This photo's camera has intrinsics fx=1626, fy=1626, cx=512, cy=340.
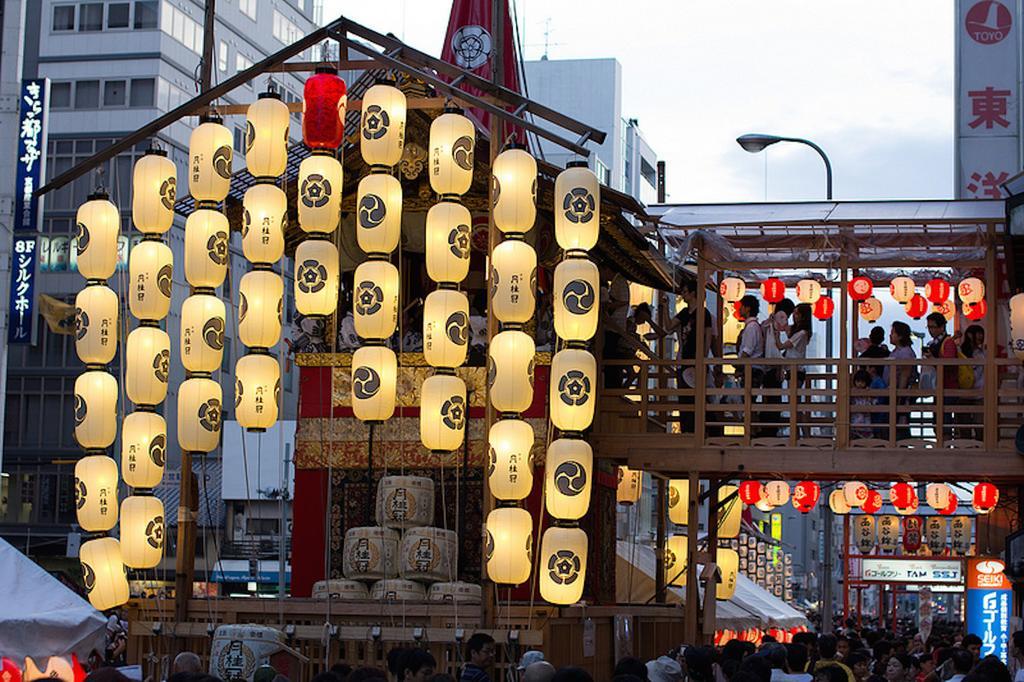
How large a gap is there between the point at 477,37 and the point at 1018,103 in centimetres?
967

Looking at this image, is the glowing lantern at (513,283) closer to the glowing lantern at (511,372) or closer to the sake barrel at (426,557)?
the glowing lantern at (511,372)

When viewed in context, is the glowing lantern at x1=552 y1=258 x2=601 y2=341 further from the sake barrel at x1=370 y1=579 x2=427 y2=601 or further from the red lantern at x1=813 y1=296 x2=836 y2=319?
the red lantern at x1=813 y1=296 x2=836 y2=319

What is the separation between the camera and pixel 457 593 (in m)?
19.8

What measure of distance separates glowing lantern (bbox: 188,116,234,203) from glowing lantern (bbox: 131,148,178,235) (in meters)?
0.46

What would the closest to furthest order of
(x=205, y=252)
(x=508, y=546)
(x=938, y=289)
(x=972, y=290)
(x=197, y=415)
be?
(x=508, y=546)
(x=197, y=415)
(x=205, y=252)
(x=972, y=290)
(x=938, y=289)

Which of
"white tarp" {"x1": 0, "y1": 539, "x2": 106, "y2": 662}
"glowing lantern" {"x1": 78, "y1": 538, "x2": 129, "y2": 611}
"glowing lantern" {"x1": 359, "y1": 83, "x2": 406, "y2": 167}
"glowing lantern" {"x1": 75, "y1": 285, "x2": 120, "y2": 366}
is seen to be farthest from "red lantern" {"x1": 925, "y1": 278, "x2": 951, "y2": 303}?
"white tarp" {"x1": 0, "y1": 539, "x2": 106, "y2": 662}

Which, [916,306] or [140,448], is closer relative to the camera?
[140,448]

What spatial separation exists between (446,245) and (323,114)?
7.43 ft

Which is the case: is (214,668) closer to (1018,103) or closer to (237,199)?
(237,199)

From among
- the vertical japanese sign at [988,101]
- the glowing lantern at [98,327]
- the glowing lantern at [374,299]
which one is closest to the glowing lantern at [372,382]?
the glowing lantern at [374,299]

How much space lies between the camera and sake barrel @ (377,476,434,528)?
20.7 metres

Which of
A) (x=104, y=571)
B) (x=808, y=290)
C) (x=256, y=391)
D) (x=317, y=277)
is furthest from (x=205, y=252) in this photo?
(x=808, y=290)

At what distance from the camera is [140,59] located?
49.1 metres

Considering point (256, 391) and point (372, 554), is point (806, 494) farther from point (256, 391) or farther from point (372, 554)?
point (256, 391)
